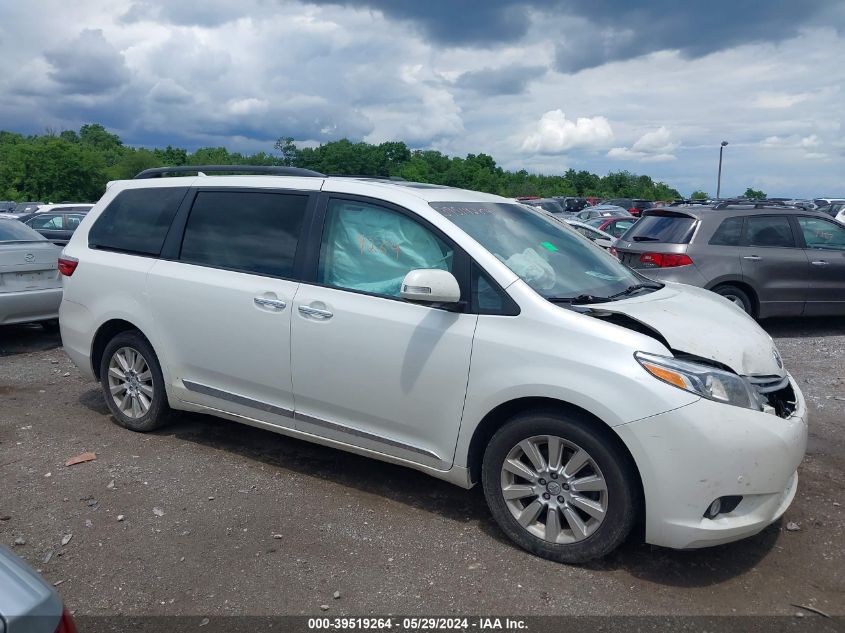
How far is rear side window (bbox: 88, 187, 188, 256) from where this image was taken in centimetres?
539

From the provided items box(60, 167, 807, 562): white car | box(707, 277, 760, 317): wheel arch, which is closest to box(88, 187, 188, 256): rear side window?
box(60, 167, 807, 562): white car

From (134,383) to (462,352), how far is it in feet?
9.53

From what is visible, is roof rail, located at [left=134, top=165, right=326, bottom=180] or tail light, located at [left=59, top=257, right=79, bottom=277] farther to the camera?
tail light, located at [left=59, top=257, right=79, bottom=277]

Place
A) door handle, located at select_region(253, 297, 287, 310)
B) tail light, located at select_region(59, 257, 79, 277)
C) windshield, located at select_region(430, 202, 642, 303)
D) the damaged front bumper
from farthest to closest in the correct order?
tail light, located at select_region(59, 257, 79, 277) → door handle, located at select_region(253, 297, 287, 310) → windshield, located at select_region(430, 202, 642, 303) → the damaged front bumper

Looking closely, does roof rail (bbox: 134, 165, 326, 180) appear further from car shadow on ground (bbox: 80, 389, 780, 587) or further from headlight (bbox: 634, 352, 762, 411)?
headlight (bbox: 634, 352, 762, 411)

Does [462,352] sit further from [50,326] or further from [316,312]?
[50,326]

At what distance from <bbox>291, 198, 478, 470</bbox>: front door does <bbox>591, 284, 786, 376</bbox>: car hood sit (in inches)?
36.2

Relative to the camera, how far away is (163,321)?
5.15 meters

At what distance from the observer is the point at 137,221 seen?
18.3 feet

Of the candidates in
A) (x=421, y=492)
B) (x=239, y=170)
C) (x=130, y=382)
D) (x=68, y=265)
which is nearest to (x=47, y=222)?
(x=68, y=265)

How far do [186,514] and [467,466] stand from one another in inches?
65.6

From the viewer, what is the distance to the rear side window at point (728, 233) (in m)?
9.15

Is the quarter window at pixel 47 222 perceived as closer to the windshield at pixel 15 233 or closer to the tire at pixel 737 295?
the windshield at pixel 15 233

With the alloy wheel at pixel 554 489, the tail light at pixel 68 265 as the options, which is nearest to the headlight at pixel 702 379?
the alloy wheel at pixel 554 489
